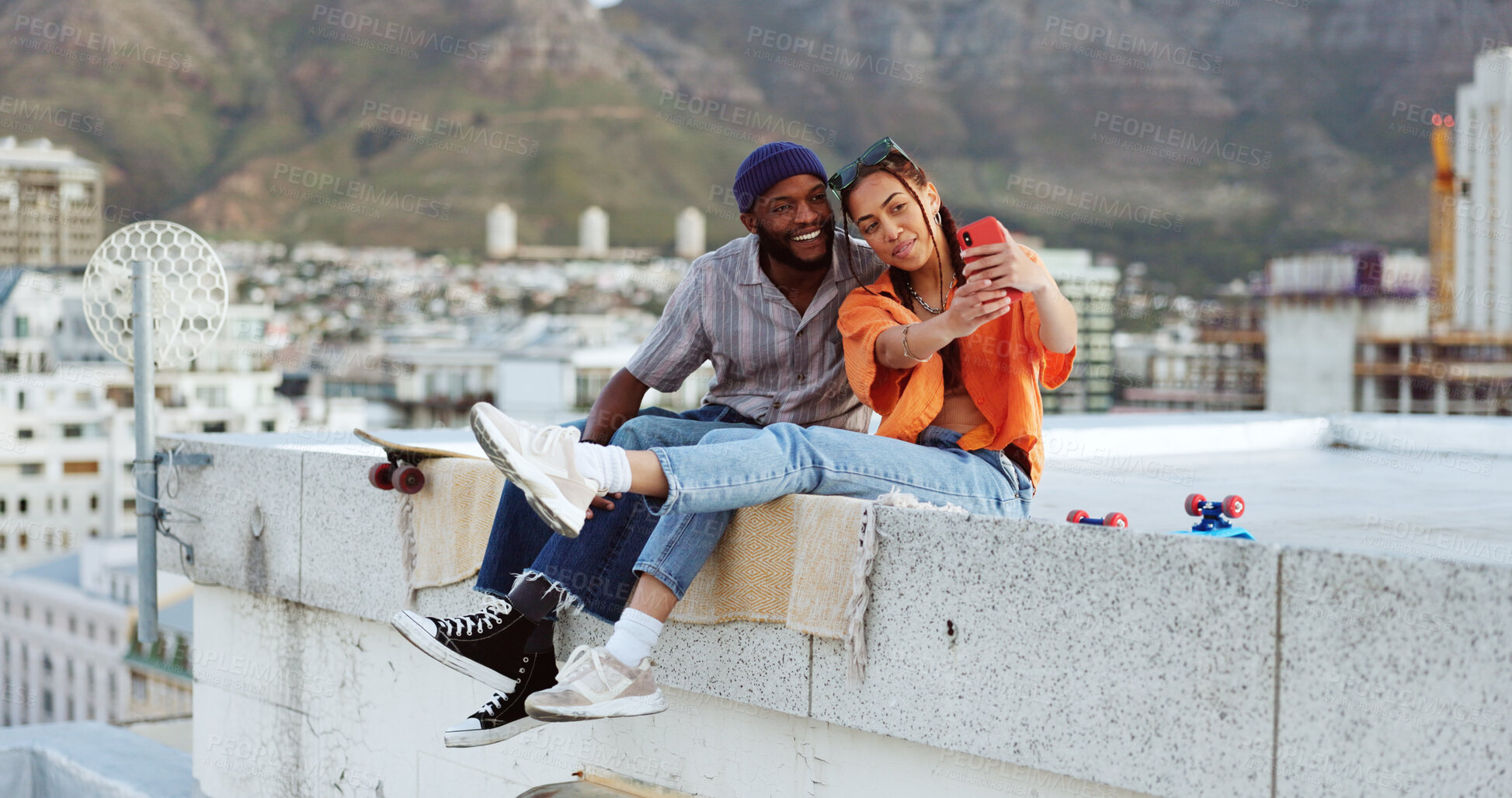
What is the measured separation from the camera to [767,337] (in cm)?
317

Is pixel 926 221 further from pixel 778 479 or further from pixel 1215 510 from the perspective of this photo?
pixel 1215 510

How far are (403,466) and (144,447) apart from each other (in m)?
1.45

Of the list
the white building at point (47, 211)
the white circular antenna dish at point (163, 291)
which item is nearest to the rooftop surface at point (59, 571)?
the white building at point (47, 211)

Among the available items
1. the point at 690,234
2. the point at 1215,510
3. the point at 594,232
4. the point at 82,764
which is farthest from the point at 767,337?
the point at 690,234

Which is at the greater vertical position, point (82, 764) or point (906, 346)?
point (906, 346)

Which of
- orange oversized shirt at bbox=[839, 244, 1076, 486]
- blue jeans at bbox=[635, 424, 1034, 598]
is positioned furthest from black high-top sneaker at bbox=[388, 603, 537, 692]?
orange oversized shirt at bbox=[839, 244, 1076, 486]

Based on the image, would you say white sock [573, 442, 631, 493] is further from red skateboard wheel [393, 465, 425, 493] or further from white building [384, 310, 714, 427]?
white building [384, 310, 714, 427]

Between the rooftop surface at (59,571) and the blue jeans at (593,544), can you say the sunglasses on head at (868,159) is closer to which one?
the blue jeans at (593,544)

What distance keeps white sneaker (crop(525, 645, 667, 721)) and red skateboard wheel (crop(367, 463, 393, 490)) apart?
103 cm

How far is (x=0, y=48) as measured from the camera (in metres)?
89.4

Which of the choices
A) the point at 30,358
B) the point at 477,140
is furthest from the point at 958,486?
the point at 477,140

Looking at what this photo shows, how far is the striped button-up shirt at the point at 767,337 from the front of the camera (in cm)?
315

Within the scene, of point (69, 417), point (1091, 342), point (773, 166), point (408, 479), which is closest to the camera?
point (773, 166)

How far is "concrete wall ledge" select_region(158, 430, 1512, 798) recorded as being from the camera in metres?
1.76
